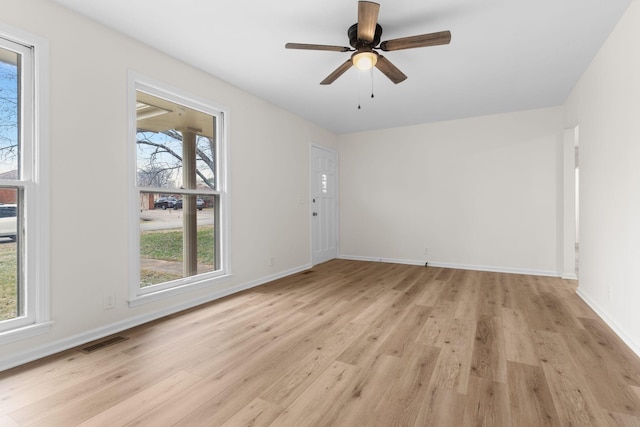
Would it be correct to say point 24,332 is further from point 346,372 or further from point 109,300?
point 346,372

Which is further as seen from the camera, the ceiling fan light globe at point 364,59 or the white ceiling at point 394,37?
the ceiling fan light globe at point 364,59

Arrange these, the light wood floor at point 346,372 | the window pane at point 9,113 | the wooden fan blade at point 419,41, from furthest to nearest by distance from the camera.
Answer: the wooden fan blade at point 419,41
the window pane at point 9,113
the light wood floor at point 346,372

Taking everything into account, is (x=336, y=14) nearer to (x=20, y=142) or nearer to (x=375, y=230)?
(x=20, y=142)

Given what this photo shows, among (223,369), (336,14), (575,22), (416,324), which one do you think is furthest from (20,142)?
(575,22)

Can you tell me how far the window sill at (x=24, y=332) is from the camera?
2004mm

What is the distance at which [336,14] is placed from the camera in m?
2.37

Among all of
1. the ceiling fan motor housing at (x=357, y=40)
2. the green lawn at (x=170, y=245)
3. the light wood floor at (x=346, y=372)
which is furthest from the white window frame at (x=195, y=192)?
the ceiling fan motor housing at (x=357, y=40)

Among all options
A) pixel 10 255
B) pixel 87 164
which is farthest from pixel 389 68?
pixel 10 255

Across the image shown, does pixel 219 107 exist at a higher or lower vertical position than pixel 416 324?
higher

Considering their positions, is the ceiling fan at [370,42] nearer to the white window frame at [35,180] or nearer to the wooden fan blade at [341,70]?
the wooden fan blade at [341,70]

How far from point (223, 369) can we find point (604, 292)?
338cm

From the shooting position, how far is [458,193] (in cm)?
525

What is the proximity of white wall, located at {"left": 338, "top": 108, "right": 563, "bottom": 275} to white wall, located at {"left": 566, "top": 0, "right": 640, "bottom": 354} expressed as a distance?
45.8 inches

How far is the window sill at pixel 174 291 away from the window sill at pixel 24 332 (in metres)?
0.60
